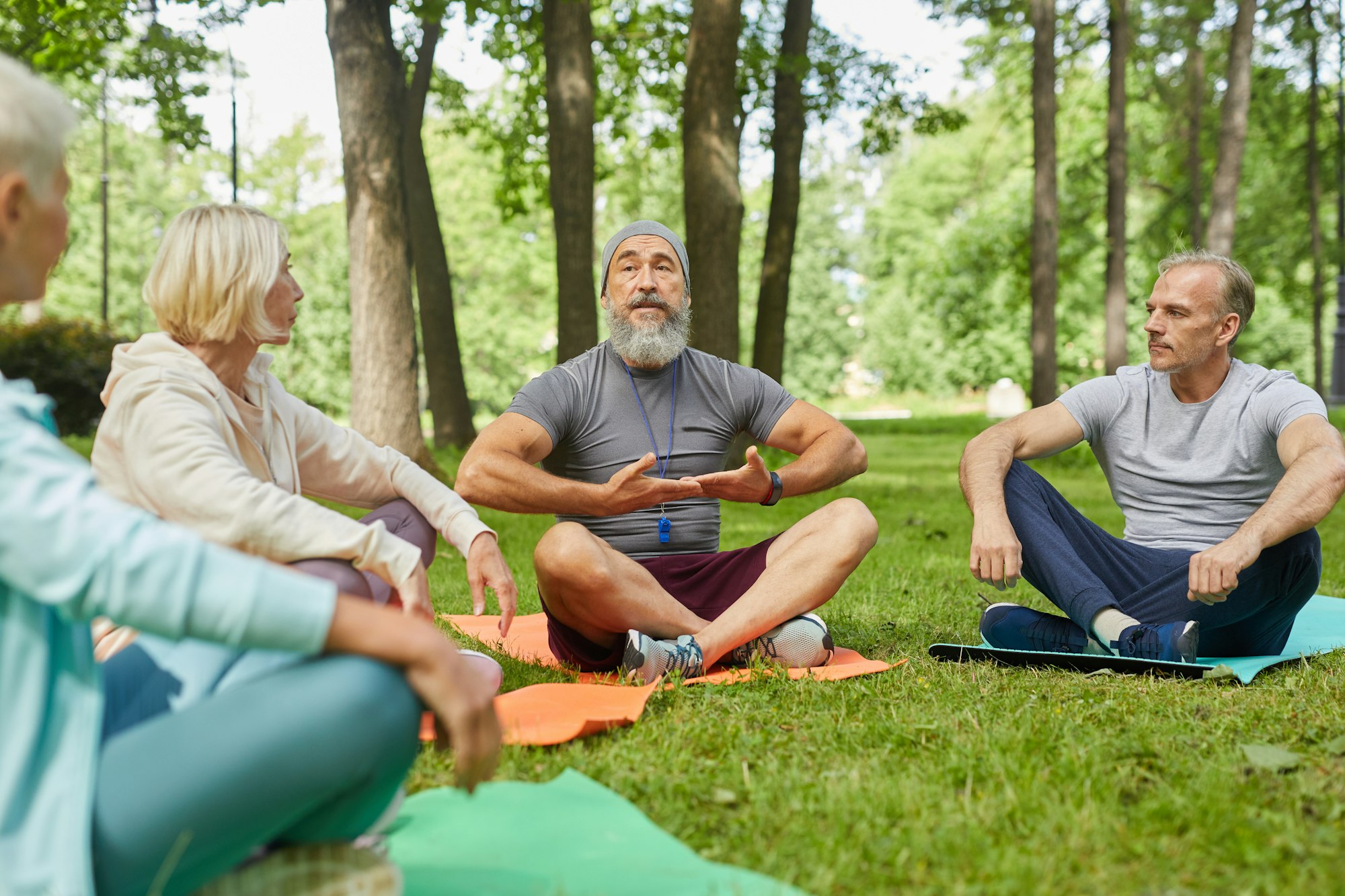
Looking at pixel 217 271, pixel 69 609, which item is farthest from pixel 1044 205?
pixel 69 609

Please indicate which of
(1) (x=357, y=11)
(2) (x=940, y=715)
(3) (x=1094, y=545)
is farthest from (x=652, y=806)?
(1) (x=357, y=11)

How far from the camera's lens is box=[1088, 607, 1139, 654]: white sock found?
14.0ft

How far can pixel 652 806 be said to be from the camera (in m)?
2.80

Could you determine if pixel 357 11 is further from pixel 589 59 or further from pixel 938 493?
pixel 938 493

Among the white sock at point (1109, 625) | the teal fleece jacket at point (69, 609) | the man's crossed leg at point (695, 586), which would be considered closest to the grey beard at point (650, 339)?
the man's crossed leg at point (695, 586)

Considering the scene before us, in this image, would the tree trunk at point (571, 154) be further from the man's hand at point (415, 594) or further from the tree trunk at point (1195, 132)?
the tree trunk at point (1195, 132)

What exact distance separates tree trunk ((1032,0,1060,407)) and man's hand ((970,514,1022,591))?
11613 mm

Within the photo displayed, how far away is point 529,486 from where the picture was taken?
421cm

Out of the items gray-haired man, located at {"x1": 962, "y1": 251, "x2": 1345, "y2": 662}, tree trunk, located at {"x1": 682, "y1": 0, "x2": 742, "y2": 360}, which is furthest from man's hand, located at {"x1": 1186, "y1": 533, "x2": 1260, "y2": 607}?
tree trunk, located at {"x1": 682, "y1": 0, "x2": 742, "y2": 360}

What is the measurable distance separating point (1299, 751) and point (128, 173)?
152ft

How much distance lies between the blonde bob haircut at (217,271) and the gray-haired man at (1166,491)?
267 cm

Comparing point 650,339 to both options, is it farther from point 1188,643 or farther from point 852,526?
point 1188,643

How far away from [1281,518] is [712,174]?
723 centimetres

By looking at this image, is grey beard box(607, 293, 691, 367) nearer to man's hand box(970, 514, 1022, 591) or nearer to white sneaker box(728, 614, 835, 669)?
white sneaker box(728, 614, 835, 669)
